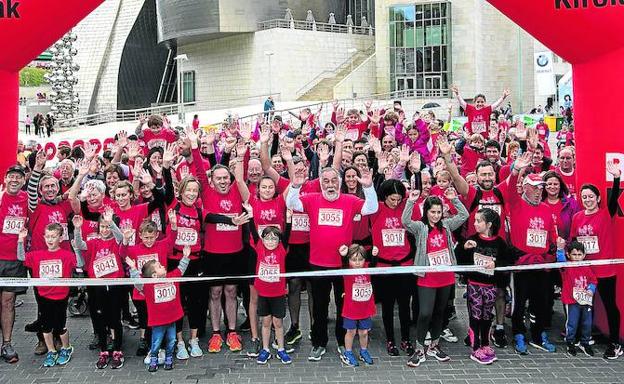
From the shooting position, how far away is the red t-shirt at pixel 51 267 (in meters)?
6.11

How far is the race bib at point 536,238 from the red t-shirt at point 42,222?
4.56m

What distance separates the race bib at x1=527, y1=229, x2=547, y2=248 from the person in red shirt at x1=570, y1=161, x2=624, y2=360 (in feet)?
0.94

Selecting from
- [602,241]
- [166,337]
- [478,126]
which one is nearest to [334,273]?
[166,337]

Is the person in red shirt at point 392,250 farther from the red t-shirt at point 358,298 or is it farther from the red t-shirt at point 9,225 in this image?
the red t-shirt at point 9,225

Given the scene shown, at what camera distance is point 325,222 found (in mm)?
6254

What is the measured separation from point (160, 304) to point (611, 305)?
13.9ft

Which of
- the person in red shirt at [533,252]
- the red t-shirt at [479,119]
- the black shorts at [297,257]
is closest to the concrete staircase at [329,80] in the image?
the red t-shirt at [479,119]

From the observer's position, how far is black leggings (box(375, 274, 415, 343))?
6426 mm

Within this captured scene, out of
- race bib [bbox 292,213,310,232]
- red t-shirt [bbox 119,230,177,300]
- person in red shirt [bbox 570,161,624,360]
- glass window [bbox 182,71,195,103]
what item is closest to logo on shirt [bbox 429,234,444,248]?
race bib [bbox 292,213,310,232]

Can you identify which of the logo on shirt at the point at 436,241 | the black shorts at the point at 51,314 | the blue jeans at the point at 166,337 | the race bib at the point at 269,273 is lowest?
the blue jeans at the point at 166,337

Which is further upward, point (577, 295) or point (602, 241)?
point (602, 241)

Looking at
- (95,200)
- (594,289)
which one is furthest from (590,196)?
(95,200)

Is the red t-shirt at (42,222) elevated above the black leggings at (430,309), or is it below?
above

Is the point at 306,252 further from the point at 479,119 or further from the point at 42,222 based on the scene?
the point at 479,119
